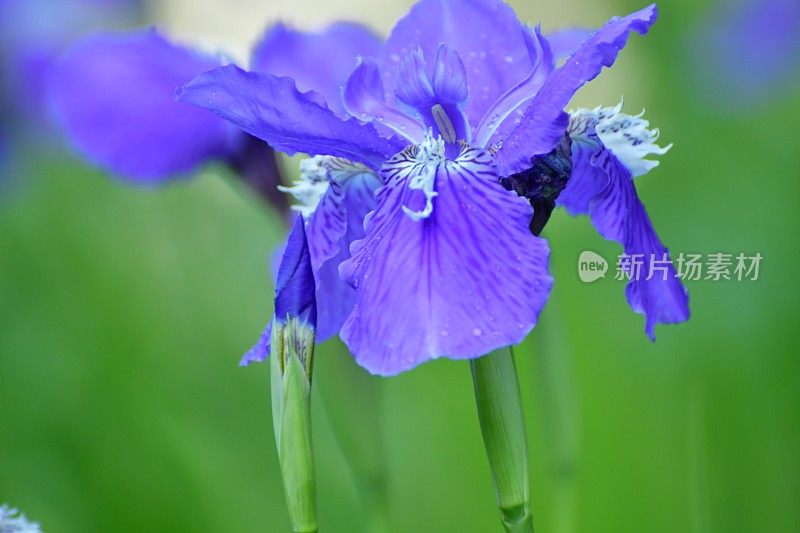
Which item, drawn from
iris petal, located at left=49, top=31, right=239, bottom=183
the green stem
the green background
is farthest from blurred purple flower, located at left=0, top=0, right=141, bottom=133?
the green stem

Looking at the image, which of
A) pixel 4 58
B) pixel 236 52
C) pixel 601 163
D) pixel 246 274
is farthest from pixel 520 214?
pixel 4 58

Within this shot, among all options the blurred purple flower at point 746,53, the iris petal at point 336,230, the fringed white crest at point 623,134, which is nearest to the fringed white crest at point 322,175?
the iris petal at point 336,230

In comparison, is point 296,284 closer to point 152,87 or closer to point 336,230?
point 336,230

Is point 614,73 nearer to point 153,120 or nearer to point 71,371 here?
point 153,120

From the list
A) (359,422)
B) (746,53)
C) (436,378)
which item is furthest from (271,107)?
(746,53)

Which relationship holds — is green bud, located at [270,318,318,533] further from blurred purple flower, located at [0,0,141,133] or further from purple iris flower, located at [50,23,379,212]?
blurred purple flower, located at [0,0,141,133]

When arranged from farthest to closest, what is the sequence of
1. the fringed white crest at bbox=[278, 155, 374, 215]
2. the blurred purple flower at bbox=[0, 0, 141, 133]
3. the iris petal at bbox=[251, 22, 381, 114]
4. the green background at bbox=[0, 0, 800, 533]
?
the blurred purple flower at bbox=[0, 0, 141, 133]
the green background at bbox=[0, 0, 800, 533]
the iris petal at bbox=[251, 22, 381, 114]
the fringed white crest at bbox=[278, 155, 374, 215]

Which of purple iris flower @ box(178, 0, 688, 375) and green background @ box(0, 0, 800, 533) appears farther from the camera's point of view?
green background @ box(0, 0, 800, 533)
